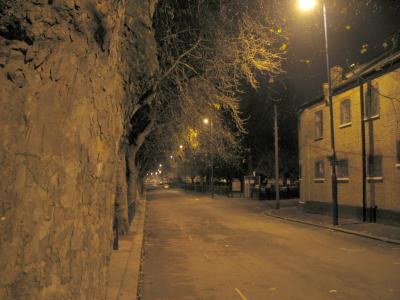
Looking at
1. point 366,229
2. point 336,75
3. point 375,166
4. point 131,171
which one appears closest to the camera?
point 366,229

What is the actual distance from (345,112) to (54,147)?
881 inches

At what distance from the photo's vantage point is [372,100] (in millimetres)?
19875

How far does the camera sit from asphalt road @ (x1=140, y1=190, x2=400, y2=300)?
7.62 metres

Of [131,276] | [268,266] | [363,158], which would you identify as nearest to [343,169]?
[363,158]

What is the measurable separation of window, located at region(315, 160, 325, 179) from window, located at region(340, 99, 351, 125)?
3553 mm

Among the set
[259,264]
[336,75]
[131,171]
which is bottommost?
[259,264]

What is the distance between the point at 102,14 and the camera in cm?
266

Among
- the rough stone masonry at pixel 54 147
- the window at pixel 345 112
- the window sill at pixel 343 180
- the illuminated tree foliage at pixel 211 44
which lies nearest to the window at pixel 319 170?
the window sill at pixel 343 180

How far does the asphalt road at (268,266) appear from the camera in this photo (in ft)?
25.0

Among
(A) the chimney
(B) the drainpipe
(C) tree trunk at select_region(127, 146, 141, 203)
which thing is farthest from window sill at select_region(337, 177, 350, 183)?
(C) tree trunk at select_region(127, 146, 141, 203)

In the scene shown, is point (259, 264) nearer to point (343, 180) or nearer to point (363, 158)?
point (363, 158)

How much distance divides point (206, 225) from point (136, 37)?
14.7 m

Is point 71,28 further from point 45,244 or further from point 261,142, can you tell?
point 261,142

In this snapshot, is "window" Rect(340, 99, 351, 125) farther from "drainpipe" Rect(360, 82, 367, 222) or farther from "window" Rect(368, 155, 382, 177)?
"window" Rect(368, 155, 382, 177)
